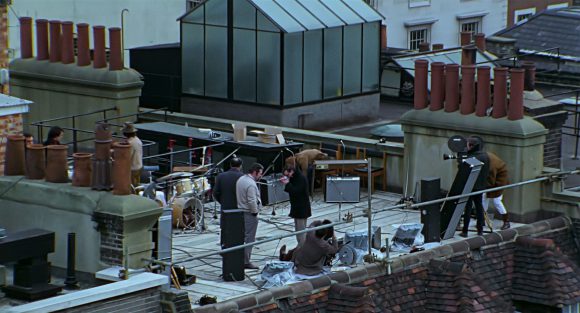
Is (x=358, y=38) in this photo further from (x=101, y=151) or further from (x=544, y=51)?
(x=101, y=151)

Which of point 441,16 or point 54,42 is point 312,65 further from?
point 441,16

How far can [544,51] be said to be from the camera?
4391cm

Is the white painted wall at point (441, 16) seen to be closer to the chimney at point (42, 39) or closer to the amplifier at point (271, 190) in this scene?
the chimney at point (42, 39)

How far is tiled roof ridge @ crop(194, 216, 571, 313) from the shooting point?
79.2ft

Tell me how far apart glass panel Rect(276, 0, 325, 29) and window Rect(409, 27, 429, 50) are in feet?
100

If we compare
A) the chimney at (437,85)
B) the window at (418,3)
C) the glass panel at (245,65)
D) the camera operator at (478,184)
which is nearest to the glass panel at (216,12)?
the glass panel at (245,65)

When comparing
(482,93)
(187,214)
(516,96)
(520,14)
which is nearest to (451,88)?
(482,93)

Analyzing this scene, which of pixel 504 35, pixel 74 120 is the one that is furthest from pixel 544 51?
pixel 74 120

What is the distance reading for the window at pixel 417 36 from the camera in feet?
220

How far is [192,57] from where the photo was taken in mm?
37562

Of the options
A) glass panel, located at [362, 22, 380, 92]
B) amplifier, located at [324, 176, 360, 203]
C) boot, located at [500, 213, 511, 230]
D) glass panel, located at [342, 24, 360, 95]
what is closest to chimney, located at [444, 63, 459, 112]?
amplifier, located at [324, 176, 360, 203]

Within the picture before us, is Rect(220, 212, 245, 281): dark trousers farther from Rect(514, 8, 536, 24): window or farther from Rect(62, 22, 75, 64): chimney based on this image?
Rect(514, 8, 536, 24): window

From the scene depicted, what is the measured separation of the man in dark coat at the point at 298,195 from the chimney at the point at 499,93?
480cm

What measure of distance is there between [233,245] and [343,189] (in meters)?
4.88
